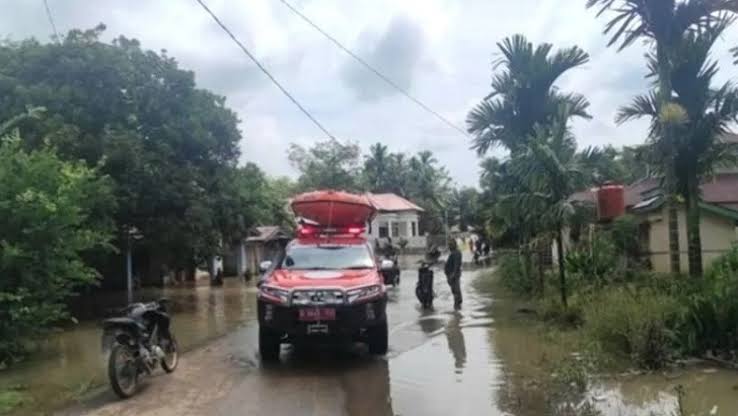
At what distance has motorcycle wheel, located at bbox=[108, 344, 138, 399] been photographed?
7395 mm

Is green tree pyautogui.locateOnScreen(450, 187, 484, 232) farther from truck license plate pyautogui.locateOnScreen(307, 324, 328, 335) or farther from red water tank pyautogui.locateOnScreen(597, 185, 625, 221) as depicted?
truck license plate pyautogui.locateOnScreen(307, 324, 328, 335)

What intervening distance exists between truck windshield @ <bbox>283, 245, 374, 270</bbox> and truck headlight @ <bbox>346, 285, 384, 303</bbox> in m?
0.97

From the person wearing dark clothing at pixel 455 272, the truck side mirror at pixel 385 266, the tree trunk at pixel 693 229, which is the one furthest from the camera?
the person wearing dark clothing at pixel 455 272

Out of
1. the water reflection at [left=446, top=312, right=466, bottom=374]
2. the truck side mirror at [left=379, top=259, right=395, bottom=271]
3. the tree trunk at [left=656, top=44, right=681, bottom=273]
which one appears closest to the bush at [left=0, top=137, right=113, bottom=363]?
the truck side mirror at [left=379, top=259, right=395, bottom=271]

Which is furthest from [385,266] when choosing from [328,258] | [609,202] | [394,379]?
[609,202]

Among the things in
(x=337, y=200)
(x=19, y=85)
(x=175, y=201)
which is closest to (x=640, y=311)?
(x=337, y=200)

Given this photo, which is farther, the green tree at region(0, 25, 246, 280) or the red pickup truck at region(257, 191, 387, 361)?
the green tree at region(0, 25, 246, 280)

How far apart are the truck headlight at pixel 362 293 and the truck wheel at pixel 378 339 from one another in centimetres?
64

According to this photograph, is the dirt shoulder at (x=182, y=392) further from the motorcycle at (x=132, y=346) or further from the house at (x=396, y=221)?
the house at (x=396, y=221)

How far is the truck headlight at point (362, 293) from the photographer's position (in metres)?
8.76

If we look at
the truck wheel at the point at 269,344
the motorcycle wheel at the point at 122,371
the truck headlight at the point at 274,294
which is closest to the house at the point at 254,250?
the truck wheel at the point at 269,344

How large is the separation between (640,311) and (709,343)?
3.14 ft

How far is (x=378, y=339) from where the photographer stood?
9.57m

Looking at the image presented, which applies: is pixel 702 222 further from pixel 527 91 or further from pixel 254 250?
pixel 254 250
